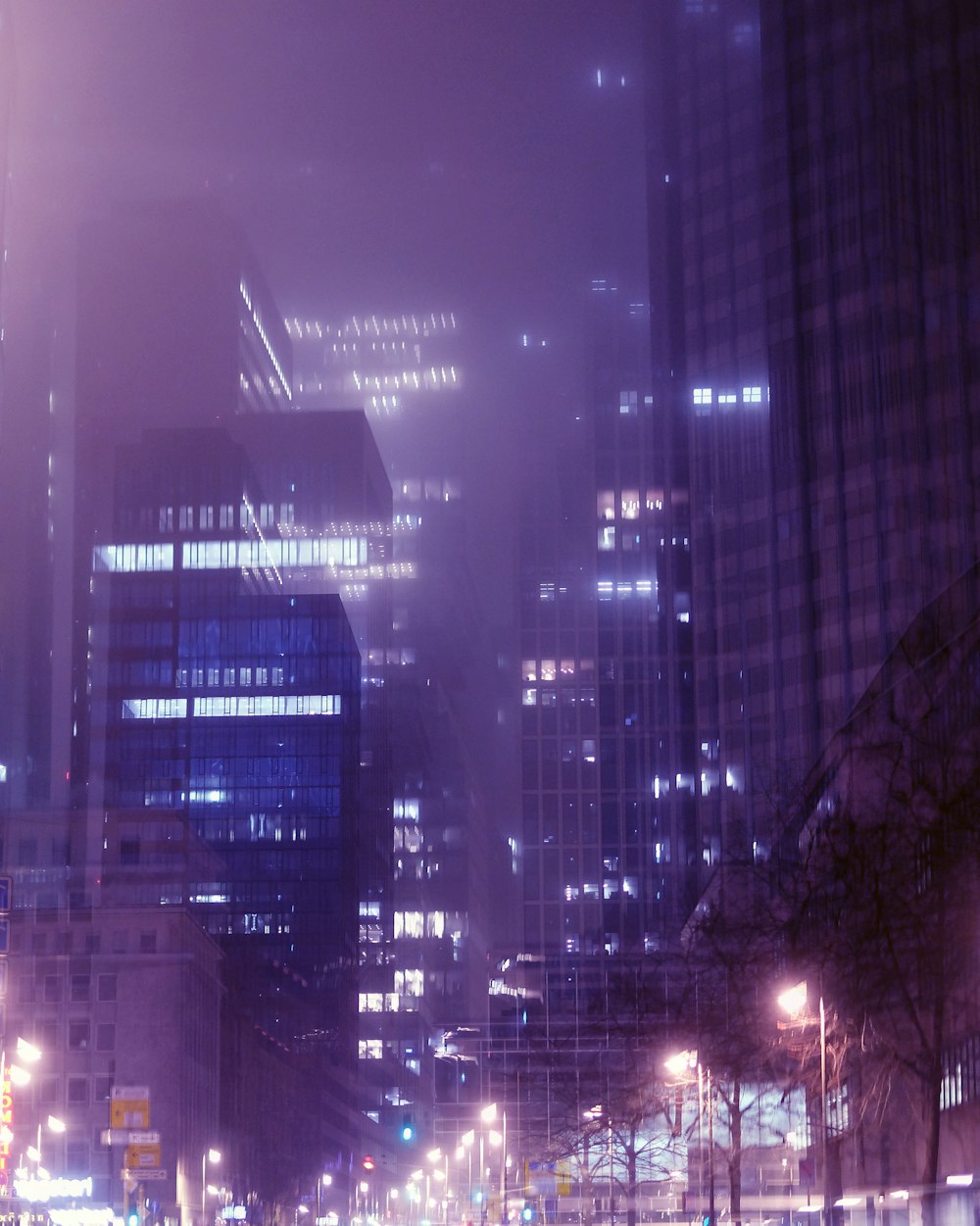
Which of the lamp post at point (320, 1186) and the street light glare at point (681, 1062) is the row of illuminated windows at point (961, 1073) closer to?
the street light glare at point (681, 1062)

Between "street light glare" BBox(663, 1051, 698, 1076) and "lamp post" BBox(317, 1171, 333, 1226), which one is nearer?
"street light glare" BBox(663, 1051, 698, 1076)

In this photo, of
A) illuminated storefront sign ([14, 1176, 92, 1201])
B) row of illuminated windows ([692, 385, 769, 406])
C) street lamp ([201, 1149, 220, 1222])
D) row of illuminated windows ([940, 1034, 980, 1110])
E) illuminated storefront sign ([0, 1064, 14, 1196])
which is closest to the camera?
row of illuminated windows ([940, 1034, 980, 1110])

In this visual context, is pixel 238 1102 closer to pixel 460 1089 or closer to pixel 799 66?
pixel 460 1089

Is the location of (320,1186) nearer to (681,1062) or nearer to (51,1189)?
(51,1189)

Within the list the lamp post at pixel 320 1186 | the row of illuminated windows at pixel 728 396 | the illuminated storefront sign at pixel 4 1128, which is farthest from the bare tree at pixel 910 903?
the lamp post at pixel 320 1186

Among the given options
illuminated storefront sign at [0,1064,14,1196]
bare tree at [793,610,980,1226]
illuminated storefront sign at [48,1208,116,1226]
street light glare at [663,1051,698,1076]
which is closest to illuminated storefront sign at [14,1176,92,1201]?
illuminated storefront sign at [48,1208,116,1226]

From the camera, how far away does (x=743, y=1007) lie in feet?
252

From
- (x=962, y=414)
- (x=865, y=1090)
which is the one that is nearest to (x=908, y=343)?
(x=962, y=414)

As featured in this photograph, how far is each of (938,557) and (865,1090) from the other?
93992 mm

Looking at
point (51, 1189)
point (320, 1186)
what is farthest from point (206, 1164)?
point (51, 1189)

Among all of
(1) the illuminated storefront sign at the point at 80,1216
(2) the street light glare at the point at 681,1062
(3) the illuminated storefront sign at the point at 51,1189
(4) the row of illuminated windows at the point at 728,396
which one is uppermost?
(4) the row of illuminated windows at the point at 728,396

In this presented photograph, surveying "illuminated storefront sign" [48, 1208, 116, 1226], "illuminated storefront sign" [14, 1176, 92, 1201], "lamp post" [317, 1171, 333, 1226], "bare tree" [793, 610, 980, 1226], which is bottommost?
"lamp post" [317, 1171, 333, 1226]

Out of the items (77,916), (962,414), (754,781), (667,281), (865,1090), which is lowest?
(865,1090)

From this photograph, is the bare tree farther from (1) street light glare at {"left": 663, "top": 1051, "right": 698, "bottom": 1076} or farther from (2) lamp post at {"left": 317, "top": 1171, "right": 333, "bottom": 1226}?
(2) lamp post at {"left": 317, "top": 1171, "right": 333, "bottom": 1226}
